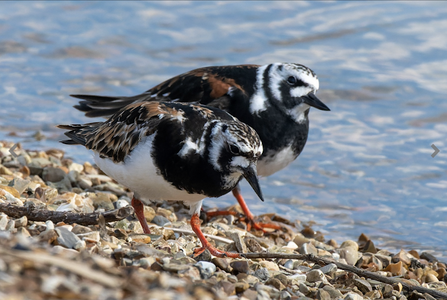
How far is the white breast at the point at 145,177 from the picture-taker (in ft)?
10.6

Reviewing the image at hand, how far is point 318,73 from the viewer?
8.08 m

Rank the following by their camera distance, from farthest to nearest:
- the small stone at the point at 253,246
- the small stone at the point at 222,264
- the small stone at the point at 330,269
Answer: the small stone at the point at 253,246 → the small stone at the point at 330,269 → the small stone at the point at 222,264

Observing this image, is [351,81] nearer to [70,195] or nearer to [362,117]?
[362,117]

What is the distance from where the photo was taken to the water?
221 inches

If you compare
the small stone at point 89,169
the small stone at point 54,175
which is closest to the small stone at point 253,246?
the small stone at point 54,175

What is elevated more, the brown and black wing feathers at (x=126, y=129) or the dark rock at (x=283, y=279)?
the brown and black wing feathers at (x=126, y=129)

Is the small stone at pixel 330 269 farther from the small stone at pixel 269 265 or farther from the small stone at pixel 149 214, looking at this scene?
the small stone at pixel 149 214

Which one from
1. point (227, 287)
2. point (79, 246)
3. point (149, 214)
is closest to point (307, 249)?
point (149, 214)

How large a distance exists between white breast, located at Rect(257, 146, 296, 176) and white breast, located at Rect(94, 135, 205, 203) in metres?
1.03

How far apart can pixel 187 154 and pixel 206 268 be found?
2.23 ft

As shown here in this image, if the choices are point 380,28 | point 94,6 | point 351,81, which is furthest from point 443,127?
point 94,6

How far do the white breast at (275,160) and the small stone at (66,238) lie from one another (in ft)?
6.20

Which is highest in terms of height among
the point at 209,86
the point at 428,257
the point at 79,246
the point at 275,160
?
the point at 209,86

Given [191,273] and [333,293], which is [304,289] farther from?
[191,273]
